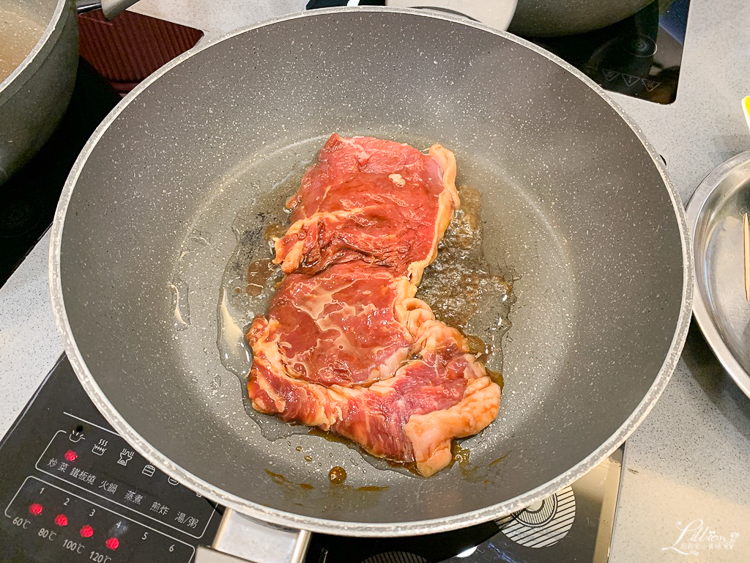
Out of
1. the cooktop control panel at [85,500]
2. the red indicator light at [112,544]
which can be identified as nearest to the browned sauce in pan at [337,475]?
the cooktop control panel at [85,500]

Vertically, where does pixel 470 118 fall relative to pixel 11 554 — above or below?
above

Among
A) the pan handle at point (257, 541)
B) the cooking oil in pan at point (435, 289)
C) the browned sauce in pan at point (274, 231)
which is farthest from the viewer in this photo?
the browned sauce in pan at point (274, 231)

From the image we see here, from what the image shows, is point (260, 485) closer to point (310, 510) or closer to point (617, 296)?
point (310, 510)

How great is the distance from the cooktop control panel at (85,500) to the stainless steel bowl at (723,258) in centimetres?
123

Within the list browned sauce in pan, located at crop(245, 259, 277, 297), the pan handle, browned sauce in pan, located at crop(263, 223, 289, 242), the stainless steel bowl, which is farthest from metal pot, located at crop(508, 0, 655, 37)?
the pan handle

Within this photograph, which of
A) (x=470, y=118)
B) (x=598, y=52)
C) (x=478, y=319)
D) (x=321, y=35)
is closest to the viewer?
(x=478, y=319)

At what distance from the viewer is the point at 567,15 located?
1697 mm

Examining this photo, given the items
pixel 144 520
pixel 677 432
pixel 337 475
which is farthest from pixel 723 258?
pixel 144 520

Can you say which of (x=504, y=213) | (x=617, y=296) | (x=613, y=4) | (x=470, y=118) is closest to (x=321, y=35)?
(x=470, y=118)

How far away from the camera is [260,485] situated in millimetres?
1171

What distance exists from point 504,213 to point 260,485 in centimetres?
100

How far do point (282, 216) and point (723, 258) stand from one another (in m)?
1.22

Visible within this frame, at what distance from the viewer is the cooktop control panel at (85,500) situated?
111 cm

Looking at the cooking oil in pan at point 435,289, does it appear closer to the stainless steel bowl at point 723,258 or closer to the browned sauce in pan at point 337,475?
the browned sauce in pan at point 337,475
